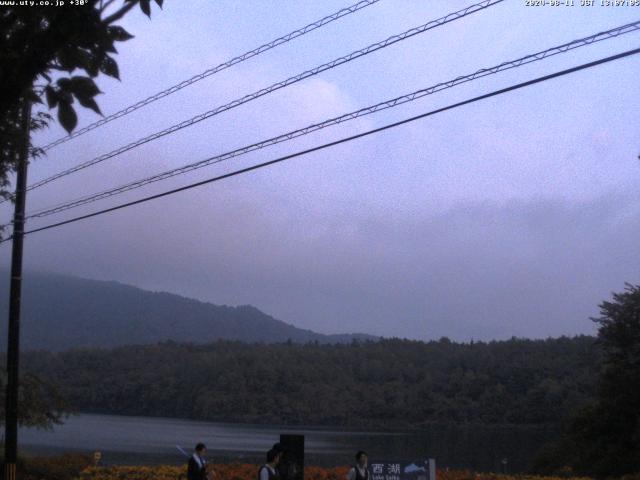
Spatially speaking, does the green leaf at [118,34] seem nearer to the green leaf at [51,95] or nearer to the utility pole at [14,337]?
the green leaf at [51,95]

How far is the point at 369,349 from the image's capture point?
76.9m

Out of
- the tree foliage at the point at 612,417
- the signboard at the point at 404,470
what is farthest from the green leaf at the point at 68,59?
the tree foliage at the point at 612,417

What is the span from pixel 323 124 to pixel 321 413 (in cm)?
4856

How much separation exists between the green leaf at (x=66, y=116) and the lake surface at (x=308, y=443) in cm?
1759

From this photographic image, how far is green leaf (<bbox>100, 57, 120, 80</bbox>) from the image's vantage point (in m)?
6.25

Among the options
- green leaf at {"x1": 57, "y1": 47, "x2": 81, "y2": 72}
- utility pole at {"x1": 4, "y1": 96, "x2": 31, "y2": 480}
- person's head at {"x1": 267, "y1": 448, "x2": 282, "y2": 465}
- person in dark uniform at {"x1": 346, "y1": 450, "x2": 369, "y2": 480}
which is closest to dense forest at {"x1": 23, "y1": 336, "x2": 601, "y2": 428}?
utility pole at {"x1": 4, "y1": 96, "x2": 31, "y2": 480}

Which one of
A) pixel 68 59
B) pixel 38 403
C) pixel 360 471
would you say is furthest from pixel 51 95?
pixel 38 403

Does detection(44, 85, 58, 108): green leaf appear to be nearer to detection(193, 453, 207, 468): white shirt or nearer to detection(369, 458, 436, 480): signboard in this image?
detection(193, 453, 207, 468): white shirt

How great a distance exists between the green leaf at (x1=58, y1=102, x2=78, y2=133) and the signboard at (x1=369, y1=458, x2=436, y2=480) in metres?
10.0

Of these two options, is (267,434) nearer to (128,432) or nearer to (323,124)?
(128,432)

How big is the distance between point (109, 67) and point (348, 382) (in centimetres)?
6008

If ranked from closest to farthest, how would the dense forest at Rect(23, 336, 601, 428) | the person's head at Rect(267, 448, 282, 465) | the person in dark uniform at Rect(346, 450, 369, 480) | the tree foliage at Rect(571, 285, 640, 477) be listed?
the person's head at Rect(267, 448, 282, 465) → the person in dark uniform at Rect(346, 450, 369, 480) → the tree foliage at Rect(571, 285, 640, 477) → the dense forest at Rect(23, 336, 601, 428)

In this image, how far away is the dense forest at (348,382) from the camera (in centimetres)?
4775

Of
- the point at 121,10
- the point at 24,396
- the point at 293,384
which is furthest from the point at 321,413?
the point at 121,10
